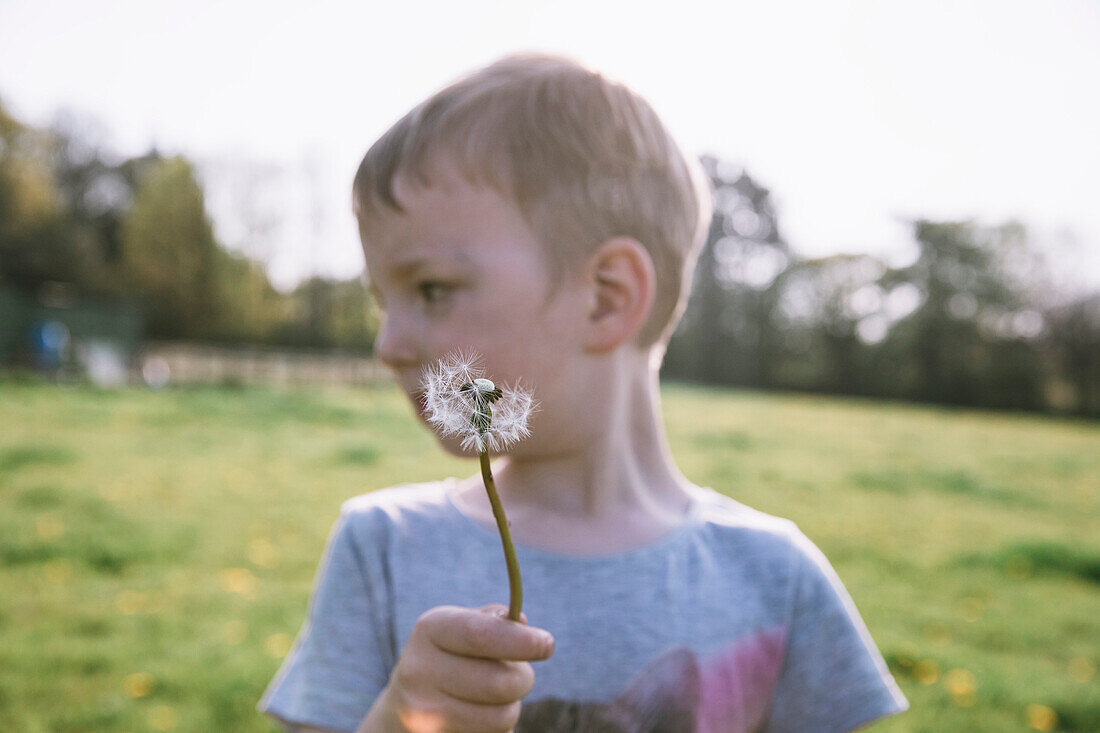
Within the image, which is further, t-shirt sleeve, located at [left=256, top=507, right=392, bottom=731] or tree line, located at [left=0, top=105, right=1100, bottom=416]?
tree line, located at [left=0, top=105, right=1100, bottom=416]

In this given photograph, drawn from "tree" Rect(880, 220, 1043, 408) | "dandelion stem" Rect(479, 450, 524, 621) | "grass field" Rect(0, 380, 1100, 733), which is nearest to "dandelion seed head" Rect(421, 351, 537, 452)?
"dandelion stem" Rect(479, 450, 524, 621)

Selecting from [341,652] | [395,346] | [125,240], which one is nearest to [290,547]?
[341,652]

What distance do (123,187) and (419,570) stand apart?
32.1 meters

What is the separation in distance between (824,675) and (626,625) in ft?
1.29

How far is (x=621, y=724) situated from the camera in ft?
3.96

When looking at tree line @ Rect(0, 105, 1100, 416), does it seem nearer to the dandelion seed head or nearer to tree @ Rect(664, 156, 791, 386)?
tree @ Rect(664, 156, 791, 386)

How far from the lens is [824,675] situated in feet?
4.38

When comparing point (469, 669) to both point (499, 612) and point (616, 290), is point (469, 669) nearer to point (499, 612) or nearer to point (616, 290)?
point (499, 612)

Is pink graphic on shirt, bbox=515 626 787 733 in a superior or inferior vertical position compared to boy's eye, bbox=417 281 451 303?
inferior

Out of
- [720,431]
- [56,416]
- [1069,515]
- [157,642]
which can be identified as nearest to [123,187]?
[56,416]

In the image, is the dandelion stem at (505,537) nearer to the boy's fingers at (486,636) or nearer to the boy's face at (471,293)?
the boy's fingers at (486,636)

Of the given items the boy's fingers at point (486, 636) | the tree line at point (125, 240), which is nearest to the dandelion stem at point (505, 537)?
the boy's fingers at point (486, 636)

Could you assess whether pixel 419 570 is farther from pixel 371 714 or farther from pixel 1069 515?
pixel 1069 515

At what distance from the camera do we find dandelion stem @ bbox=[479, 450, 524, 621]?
1.88 ft
